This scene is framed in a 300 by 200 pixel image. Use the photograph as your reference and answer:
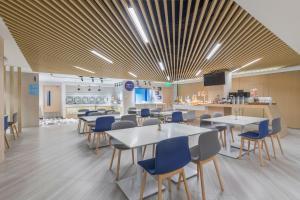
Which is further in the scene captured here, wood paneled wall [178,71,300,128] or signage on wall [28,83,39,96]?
signage on wall [28,83,39,96]

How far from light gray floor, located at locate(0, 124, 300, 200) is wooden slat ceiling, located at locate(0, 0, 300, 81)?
2.79 meters

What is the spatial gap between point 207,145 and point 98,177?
202cm

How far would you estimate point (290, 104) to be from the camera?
7.19m

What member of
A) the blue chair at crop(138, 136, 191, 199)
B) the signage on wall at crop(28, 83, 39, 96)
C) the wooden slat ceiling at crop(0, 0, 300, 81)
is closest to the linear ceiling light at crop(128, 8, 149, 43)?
the wooden slat ceiling at crop(0, 0, 300, 81)

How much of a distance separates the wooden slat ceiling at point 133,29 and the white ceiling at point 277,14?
0.18m

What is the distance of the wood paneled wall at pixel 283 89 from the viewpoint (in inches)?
275

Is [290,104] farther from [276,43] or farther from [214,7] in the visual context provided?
[214,7]

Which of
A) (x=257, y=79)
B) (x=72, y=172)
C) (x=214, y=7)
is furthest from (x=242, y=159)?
(x=257, y=79)

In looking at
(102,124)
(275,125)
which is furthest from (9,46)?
(275,125)

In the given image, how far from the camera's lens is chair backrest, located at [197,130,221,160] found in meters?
2.16

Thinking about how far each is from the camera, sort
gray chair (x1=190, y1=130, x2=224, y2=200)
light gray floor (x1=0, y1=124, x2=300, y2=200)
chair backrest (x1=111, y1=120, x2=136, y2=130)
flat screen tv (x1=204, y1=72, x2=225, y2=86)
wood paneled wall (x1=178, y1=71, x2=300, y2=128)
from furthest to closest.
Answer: flat screen tv (x1=204, y1=72, x2=225, y2=86) → wood paneled wall (x1=178, y1=71, x2=300, y2=128) → chair backrest (x1=111, y1=120, x2=136, y2=130) → light gray floor (x1=0, y1=124, x2=300, y2=200) → gray chair (x1=190, y1=130, x2=224, y2=200)

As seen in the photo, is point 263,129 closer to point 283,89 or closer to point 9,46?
point 283,89

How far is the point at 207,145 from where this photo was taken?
223 cm

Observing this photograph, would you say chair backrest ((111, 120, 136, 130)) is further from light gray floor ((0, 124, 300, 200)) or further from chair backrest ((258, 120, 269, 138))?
chair backrest ((258, 120, 269, 138))
